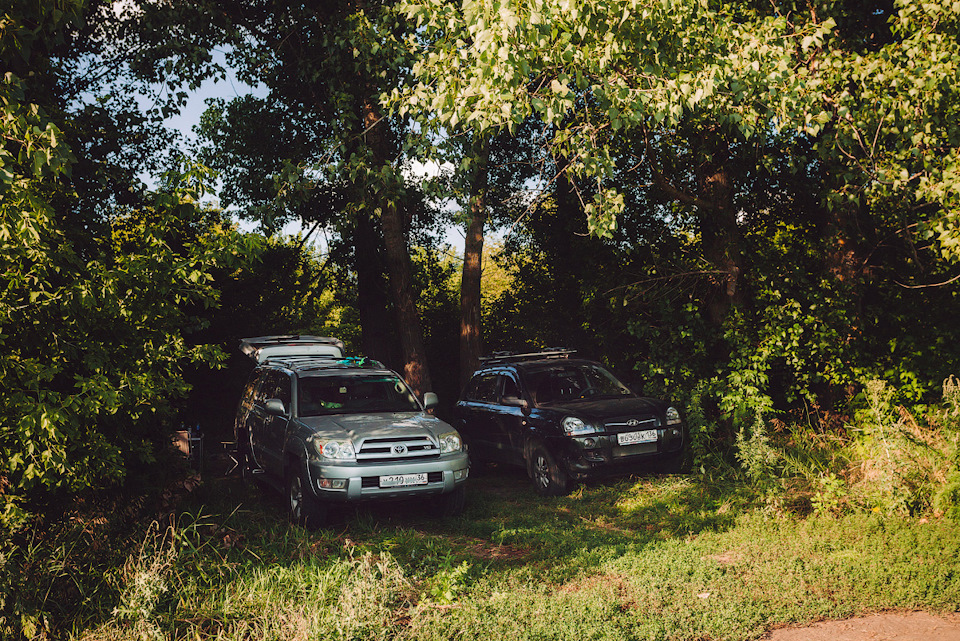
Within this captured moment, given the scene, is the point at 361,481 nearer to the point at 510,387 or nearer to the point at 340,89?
the point at 510,387

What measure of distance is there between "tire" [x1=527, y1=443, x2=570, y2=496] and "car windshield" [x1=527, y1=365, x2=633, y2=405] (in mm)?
770

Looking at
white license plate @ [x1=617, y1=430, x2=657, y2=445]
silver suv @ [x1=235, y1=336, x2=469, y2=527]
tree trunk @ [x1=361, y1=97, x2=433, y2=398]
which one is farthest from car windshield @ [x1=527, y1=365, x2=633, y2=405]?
tree trunk @ [x1=361, y1=97, x2=433, y2=398]

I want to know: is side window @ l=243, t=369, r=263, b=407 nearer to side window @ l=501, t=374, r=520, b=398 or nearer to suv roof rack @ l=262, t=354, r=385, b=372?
suv roof rack @ l=262, t=354, r=385, b=372

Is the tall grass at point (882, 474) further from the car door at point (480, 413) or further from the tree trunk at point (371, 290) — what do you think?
the tree trunk at point (371, 290)

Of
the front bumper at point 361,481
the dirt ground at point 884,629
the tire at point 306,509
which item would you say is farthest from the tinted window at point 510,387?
the dirt ground at point 884,629

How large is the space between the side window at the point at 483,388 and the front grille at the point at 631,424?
2270 millimetres

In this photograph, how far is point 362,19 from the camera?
10961 millimetres

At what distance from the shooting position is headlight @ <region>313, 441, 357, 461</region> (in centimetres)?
816

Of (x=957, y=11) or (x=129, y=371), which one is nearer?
(x=129, y=371)

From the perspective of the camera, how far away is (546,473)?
1020cm

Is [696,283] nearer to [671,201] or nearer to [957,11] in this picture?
[671,201]

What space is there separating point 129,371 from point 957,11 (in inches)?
338

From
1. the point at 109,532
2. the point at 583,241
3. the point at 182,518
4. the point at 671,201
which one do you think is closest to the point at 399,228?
the point at 583,241

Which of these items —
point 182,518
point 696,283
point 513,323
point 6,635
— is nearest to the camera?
point 6,635
